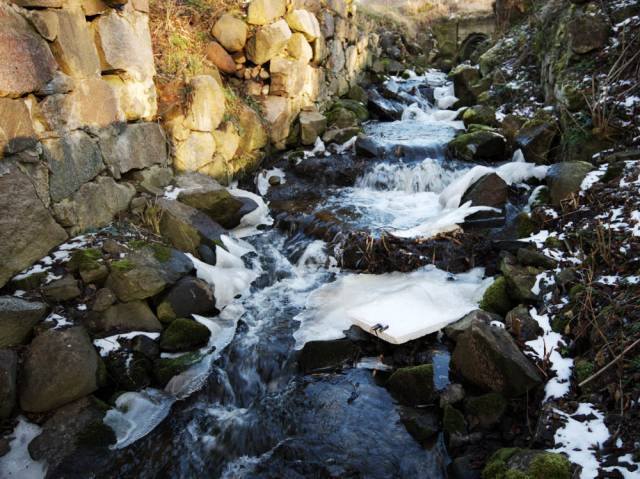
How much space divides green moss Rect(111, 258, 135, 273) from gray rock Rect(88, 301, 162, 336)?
1.17ft

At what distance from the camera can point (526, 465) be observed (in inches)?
111

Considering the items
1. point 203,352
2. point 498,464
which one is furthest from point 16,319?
point 498,464

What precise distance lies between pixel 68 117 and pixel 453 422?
4.81m

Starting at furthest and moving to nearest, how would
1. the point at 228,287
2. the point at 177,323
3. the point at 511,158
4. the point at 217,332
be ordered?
the point at 511,158 → the point at 228,287 → the point at 217,332 → the point at 177,323

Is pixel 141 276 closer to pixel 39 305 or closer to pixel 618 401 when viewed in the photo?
pixel 39 305

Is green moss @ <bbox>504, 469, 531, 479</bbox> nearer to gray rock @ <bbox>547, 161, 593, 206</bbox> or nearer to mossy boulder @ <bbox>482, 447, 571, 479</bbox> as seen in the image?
mossy boulder @ <bbox>482, 447, 571, 479</bbox>

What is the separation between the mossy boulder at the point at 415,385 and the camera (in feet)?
12.9

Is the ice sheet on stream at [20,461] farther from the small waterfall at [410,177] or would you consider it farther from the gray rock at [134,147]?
the small waterfall at [410,177]

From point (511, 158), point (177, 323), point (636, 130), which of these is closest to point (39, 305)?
point (177, 323)

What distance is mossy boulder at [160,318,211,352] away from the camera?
4578 millimetres

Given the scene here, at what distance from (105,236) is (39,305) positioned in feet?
4.13

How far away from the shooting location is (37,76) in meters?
4.20

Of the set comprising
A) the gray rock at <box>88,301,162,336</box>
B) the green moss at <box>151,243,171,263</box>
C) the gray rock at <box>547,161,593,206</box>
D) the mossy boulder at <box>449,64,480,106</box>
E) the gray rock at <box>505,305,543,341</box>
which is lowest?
the gray rock at <box>505,305,543,341</box>

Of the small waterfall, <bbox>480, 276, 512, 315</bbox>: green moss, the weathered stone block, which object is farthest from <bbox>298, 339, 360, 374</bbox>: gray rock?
the small waterfall
